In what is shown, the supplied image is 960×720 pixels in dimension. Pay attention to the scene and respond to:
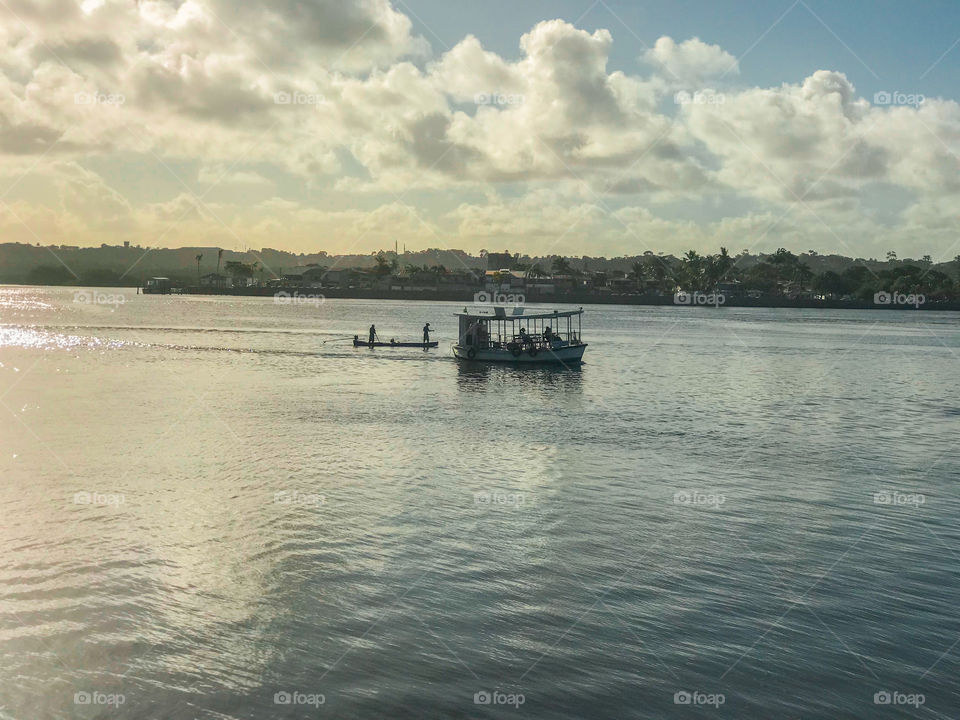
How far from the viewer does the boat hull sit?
6950 centimetres

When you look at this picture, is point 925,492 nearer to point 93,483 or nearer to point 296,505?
point 296,505

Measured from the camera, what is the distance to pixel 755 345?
354ft

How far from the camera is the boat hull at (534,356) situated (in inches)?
2736

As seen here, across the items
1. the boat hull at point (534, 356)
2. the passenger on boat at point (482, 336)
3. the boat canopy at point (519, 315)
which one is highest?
the boat canopy at point (519, 315)

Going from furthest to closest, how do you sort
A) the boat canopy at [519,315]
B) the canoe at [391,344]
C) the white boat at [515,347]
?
the canoe at [391,344], the white boat at [515,347], the boat canopy at [519,315]

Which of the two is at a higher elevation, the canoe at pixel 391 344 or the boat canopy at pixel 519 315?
the boat canopy at pixel 519 315

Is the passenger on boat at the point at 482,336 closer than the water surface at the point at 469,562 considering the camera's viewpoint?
No

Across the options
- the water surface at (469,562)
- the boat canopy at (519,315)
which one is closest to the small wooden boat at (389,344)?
the boat canopy at (519,315)

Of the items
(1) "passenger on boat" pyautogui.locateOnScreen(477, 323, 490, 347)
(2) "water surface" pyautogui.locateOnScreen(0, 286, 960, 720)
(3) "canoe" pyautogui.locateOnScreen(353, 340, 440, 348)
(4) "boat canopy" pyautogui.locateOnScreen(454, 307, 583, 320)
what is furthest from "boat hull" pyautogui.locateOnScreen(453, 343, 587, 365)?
(2) "water surface" pyautogui.locateOnScreen(0, 286, 960, 720)

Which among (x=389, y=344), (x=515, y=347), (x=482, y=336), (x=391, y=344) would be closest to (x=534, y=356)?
(x=515, y=347)

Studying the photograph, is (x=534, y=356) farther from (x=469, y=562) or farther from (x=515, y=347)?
(x=469, y=562)

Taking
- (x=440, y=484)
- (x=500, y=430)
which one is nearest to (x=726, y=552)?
(x=440, y=484)

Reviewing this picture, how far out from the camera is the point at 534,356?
69.5 m

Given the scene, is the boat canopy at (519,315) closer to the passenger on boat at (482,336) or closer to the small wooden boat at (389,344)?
the passenger on boat at (482,336)
